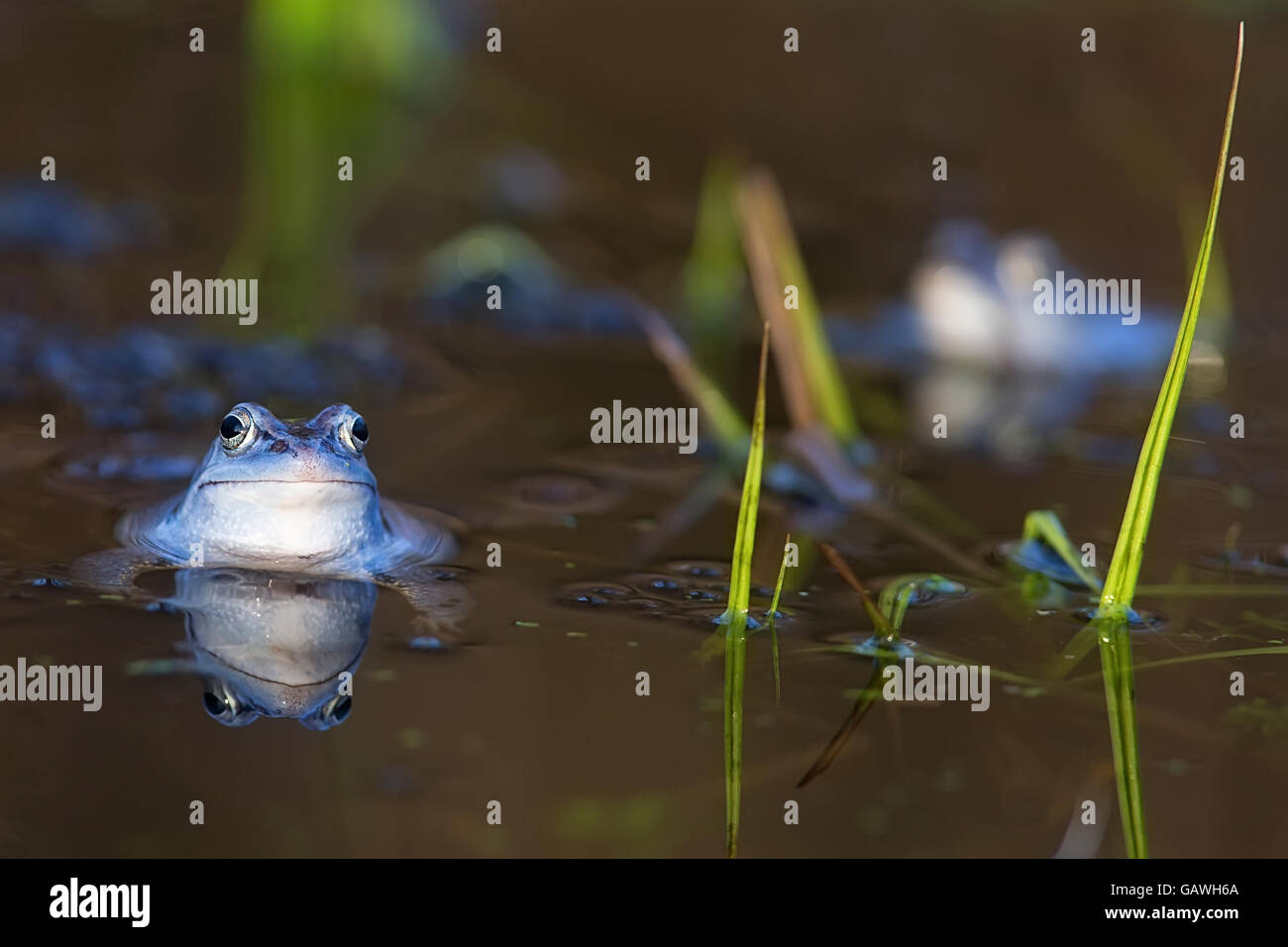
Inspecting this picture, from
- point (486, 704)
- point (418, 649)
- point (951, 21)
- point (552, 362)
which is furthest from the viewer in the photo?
point (951, 21)

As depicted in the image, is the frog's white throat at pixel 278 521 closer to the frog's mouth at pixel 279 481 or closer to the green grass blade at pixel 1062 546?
the frog's mouth at pixel 279 481

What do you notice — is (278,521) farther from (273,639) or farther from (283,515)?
(273,639)

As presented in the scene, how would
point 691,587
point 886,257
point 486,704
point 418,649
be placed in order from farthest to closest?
point 886,257
point 691,587
point 418,649
point 486,704

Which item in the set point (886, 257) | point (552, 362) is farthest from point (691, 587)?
point (886, 257)

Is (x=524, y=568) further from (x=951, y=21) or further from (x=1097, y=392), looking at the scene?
(x=951, y=21)

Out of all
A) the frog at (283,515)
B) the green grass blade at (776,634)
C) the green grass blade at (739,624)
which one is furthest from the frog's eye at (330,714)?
the green grass blade at (776,634)
